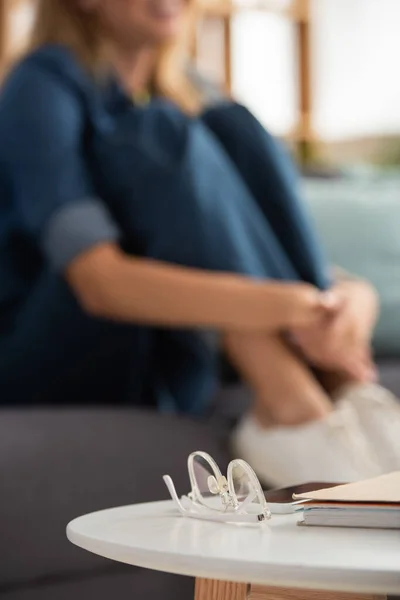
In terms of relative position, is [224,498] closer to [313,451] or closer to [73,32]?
[313,451]

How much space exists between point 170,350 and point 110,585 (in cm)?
39

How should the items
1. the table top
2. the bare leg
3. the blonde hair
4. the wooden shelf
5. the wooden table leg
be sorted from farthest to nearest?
the wooden shelf < the blonde hair < the bare leg < the wooden table leg < the table top

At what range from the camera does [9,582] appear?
0.96 meters

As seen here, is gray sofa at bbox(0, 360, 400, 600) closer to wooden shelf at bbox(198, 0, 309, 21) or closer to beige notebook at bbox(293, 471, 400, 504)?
beige notebook at bbox(293, 471, 400, 504)

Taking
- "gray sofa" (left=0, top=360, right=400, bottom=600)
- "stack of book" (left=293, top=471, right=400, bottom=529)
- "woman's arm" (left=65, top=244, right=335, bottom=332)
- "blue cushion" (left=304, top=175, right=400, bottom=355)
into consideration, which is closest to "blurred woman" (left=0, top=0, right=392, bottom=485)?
"woman's arm" (left=65, top=244, right=335, bottom=332)

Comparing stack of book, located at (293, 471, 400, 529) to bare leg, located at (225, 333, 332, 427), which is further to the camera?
bare leg, located at (225, 333, 332, 427)

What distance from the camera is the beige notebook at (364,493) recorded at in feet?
1.90

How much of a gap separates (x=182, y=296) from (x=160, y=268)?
1.9 inches

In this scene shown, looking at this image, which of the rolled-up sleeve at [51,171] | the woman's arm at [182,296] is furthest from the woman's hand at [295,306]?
the rolled-up sleeve at [51,171]

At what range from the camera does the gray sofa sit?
38.2 inches

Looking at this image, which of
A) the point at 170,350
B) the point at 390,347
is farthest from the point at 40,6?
the point at 390,347

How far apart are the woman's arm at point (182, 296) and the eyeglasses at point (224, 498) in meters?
0.43

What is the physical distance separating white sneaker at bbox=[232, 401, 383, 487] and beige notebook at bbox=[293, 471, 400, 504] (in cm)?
35

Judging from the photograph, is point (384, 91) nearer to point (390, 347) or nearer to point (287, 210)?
point (390, 347)
